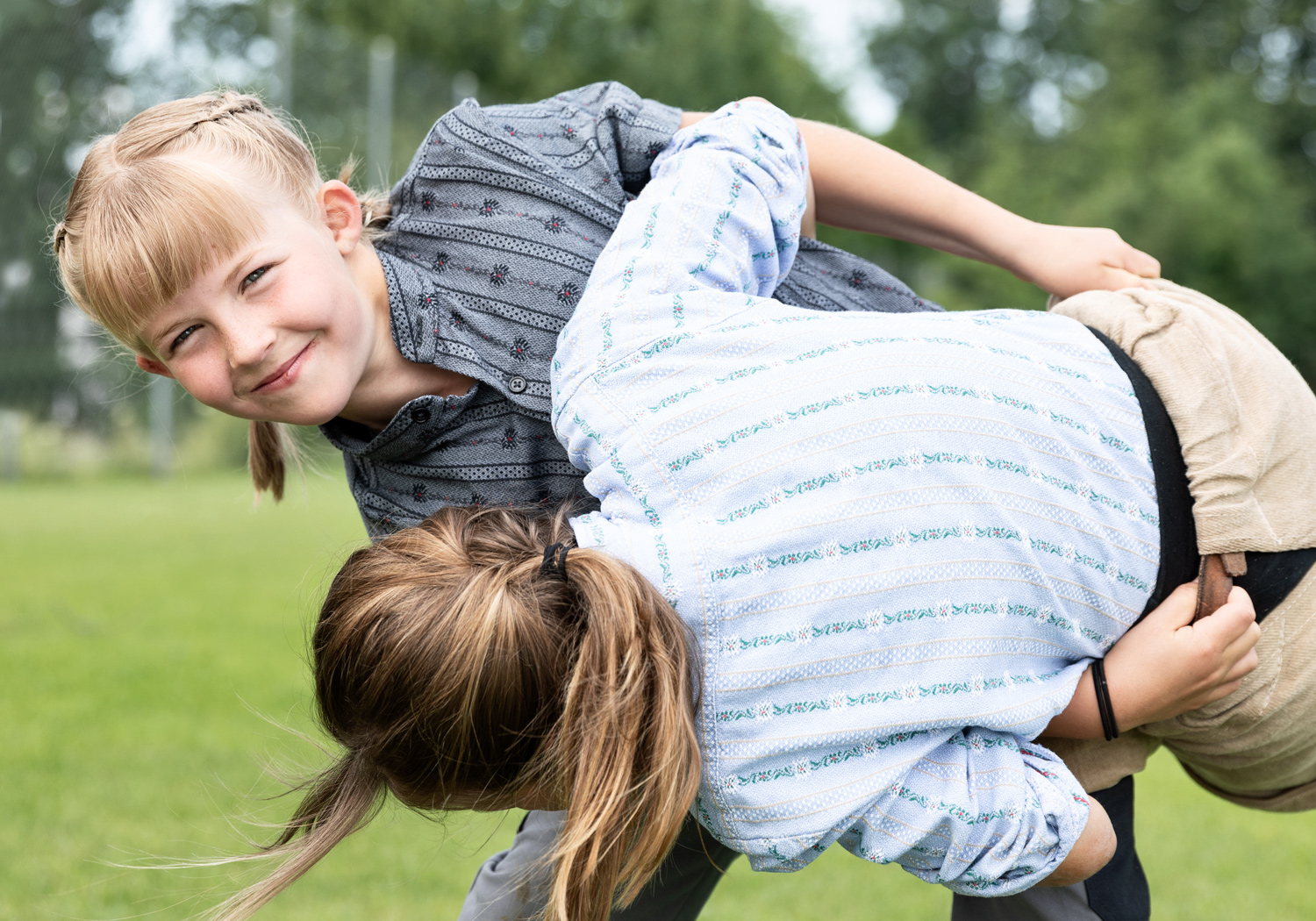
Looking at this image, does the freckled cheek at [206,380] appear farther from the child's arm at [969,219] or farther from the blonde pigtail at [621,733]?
the child's arm at [969,219]

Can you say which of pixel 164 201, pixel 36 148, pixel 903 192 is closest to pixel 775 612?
pixel 903 192

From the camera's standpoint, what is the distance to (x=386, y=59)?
15.4m

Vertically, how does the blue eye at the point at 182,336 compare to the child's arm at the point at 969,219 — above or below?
below

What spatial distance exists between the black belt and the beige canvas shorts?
0.01 m

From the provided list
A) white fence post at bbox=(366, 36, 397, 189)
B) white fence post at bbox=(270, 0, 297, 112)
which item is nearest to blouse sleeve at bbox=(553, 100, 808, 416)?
white fence post at bbox=(270, 0, 297, 112)

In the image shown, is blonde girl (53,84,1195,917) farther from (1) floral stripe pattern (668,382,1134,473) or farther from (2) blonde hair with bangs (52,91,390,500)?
(1) floral stripe pattern (668,382,1134,473)

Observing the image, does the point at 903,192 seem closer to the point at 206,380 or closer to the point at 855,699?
Result: the point at 855,699

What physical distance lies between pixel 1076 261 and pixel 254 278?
4.13 feet

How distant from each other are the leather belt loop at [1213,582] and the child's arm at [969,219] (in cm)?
51

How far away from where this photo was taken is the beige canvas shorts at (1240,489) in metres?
1.66

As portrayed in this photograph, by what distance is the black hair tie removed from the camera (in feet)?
4.98

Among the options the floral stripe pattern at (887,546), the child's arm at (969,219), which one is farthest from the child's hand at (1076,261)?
the floral stripe pattern at (887,546)

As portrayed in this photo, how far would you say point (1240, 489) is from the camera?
5.43ft

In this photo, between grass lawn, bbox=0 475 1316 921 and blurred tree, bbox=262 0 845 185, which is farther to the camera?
blurred tree, bbox=262 0 845 185
